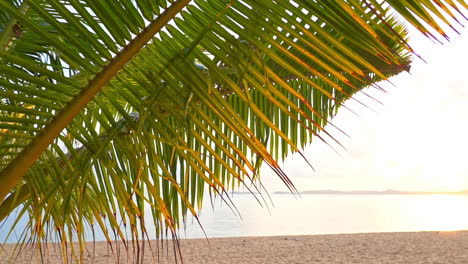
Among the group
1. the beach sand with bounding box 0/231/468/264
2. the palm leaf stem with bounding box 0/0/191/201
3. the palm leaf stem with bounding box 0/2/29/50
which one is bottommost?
the beach sand with bounding box 0/231/468/264

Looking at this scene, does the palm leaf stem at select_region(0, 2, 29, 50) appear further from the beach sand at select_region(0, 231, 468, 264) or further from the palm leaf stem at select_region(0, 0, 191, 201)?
the beach sand at select_region(0, 231, 468, 264)

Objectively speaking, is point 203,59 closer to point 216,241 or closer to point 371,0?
point 371,0

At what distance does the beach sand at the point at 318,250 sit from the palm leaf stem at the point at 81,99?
2919mm

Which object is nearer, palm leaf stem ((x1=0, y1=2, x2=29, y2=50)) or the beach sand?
palm leaf stem ((x1=0, y1=2, x2=29, y2=50))

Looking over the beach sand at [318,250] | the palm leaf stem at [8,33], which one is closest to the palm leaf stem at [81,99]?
the palm leaf stem at [8,33]

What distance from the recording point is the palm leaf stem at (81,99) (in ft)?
1.89

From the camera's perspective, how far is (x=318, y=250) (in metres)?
4.42

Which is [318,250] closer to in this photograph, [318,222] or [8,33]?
[8,33]

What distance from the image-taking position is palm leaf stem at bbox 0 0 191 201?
1.89 ft

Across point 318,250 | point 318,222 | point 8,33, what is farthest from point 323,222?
point 8,33

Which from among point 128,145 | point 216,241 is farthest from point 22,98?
point 216,241

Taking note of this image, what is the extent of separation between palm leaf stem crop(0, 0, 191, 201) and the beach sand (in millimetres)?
2919

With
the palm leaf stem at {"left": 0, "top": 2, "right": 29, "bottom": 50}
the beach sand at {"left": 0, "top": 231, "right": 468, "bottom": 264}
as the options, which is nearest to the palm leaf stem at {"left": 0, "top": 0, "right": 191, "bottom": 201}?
the palm leaf stem at {"left": 0, "top": 2, "right": 29, "bottom": 50}

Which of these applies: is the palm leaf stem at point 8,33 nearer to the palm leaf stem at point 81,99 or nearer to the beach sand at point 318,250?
the palm leaf stem at point 81,99
